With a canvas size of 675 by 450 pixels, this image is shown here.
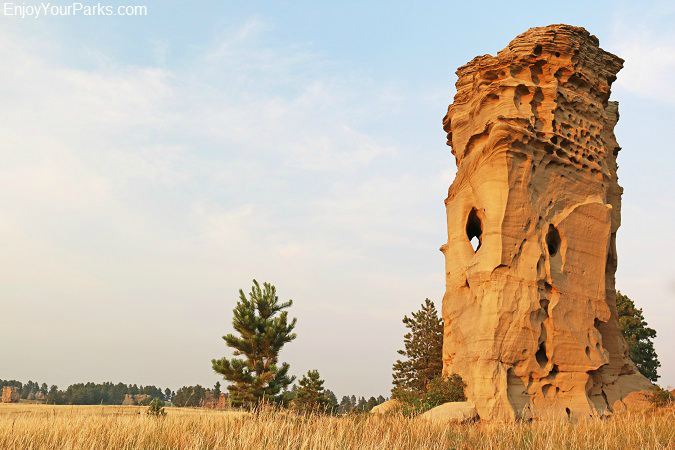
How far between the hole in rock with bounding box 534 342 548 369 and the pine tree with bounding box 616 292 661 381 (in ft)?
57.5

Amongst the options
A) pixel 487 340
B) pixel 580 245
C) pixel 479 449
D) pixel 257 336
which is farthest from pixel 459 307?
pixel 479 449

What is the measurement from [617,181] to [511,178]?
7.12m

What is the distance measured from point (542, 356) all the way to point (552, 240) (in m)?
4.60

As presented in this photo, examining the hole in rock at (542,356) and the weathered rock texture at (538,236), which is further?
A: the hole in rock at (542,356)

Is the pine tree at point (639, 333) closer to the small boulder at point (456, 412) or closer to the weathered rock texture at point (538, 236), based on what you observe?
the weathered rock texture at point (538, 236)

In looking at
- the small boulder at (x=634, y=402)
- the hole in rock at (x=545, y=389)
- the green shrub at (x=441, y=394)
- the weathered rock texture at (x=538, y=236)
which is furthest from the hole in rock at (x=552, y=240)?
the green shrub at (x=441, y=394)

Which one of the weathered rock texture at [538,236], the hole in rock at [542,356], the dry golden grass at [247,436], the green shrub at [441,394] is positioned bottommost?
the dry golden grass at [247,436]

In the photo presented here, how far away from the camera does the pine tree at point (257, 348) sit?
2153cm

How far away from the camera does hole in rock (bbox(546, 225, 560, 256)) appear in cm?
2098

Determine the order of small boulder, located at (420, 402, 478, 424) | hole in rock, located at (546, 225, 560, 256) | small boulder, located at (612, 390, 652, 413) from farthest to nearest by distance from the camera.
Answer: hole in rock, located at (546, 225, 560, 256) → small boulder, located at (612, 390, 652, 413) → small boulder, located at (420, 402, 478, 424)

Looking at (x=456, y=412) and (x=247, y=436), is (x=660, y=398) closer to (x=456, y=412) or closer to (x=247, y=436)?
(x=456, y=412)

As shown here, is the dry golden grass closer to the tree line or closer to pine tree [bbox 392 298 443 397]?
the tree line

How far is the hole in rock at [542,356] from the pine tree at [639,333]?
690 inches

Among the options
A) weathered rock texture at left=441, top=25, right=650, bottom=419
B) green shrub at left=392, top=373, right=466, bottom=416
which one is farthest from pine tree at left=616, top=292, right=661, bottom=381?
green shrub at left=392, top=373, right=466, bottom=416
